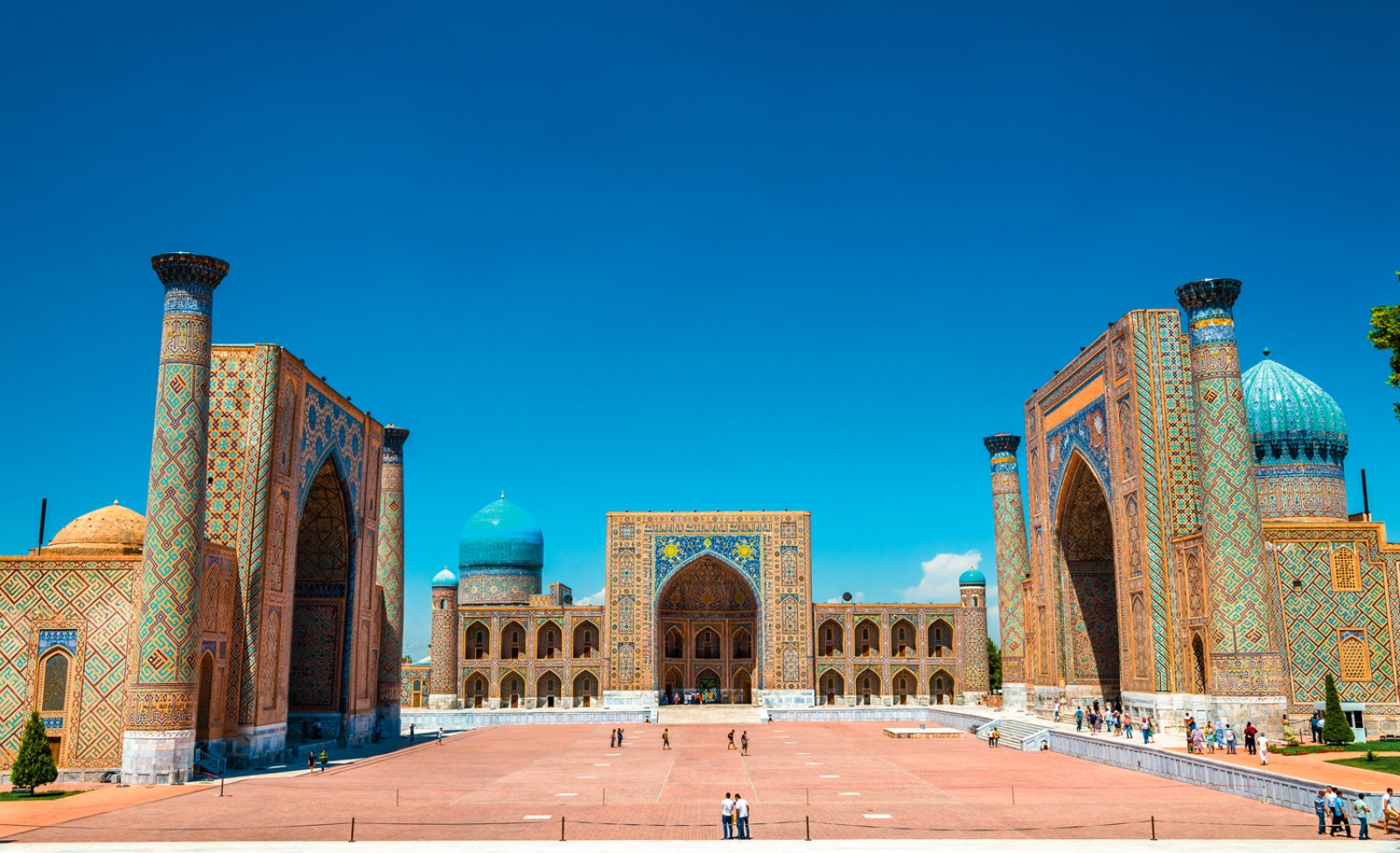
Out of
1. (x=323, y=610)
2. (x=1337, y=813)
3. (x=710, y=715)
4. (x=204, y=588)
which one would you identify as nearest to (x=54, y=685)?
(x=204, y=588)

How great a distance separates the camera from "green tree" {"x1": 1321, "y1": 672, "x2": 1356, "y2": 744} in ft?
70.6

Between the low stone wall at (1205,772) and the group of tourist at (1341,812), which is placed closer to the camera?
the group of tourist at (1341,812)

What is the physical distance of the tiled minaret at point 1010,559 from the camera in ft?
116

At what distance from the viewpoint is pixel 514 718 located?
40656 millimetres

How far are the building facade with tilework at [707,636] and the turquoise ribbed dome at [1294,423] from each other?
19.6 metres

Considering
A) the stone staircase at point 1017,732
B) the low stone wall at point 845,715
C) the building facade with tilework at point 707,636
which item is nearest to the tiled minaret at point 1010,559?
the stone staircase at point 1017,732

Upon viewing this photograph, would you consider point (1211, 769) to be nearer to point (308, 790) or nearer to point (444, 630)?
point (308, 790)

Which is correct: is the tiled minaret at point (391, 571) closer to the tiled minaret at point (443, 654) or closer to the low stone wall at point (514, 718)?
the low stone wall at point (514, 718)

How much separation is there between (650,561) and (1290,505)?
2363 centimetres

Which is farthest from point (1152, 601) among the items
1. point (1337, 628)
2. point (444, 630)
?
point (444, 630)

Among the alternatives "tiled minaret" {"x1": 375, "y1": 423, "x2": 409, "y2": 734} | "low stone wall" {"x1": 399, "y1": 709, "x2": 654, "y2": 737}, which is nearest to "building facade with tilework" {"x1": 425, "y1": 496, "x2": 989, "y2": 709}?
"low stone wall" {"x1": 399, "y1": 709, "x2": 654, "y2": 737}

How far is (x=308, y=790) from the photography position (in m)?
19.3

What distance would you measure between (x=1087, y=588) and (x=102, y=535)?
2362 cm

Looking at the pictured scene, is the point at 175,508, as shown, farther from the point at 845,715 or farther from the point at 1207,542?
the point at 845,715
